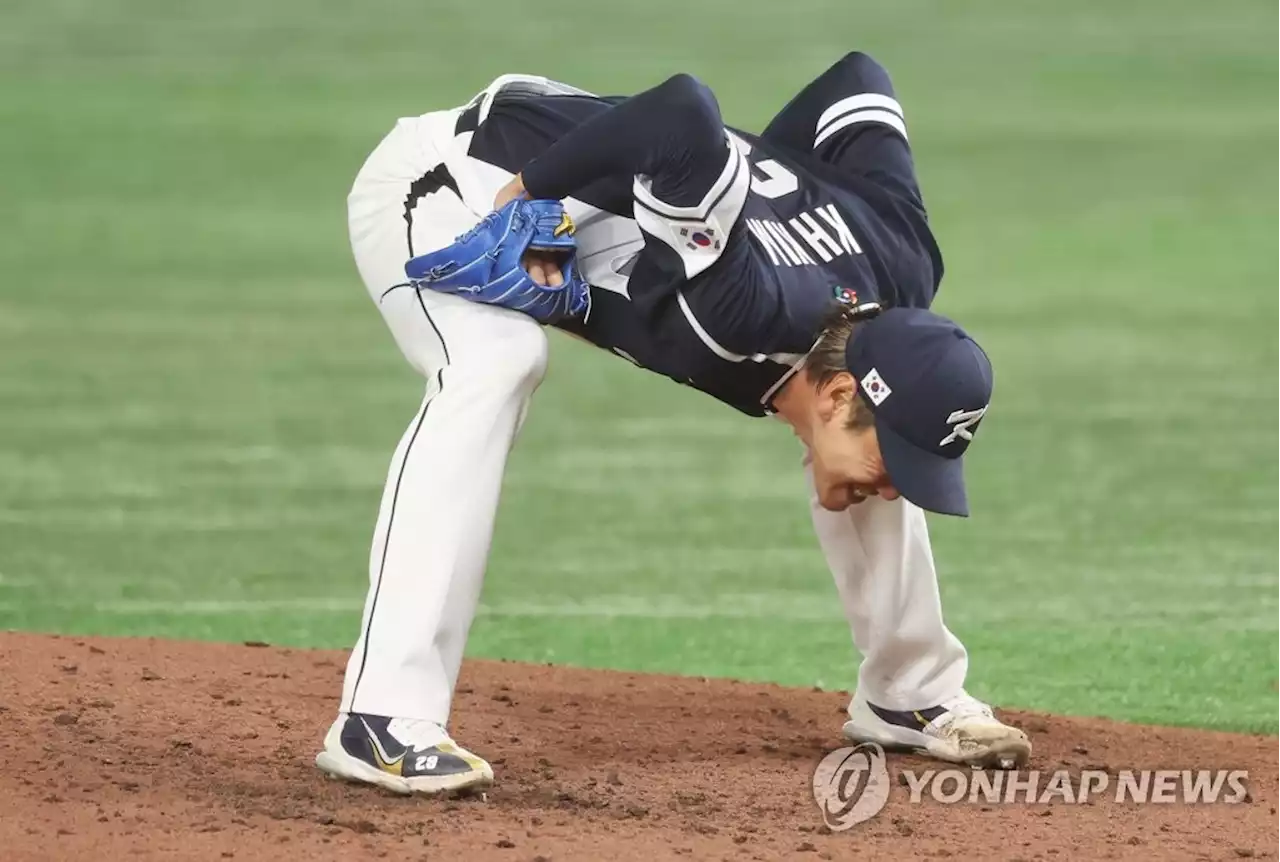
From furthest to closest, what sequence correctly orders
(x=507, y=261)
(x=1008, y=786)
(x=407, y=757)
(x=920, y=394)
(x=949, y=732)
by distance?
(x=949, y=732), (x=1008, y=786), (x=507, y=261), (x=407, y=757), (x=920, y=394)

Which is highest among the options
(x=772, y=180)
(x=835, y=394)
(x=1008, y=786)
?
(x=772, y=180)

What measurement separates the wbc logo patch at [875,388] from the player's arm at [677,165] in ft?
1.09

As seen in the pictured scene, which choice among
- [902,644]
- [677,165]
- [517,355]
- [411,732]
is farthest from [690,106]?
[902,644]

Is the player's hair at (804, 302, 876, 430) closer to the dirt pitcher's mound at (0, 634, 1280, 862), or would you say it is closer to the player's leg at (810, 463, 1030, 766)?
the player's leg at (810, 463, 1030, 766)

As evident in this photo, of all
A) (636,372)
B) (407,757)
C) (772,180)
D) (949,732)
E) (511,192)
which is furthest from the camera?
(636,372)

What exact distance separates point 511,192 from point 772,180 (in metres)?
0.50

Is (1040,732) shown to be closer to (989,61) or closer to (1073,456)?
(1073,456)

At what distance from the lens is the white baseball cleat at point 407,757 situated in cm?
362

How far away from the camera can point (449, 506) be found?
144 inches

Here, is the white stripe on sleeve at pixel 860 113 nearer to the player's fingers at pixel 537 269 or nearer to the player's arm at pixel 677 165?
the player's arm at pixel 677 165

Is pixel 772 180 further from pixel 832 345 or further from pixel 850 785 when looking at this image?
pixel 850 785

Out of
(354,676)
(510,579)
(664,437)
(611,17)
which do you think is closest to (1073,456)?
(664,437)

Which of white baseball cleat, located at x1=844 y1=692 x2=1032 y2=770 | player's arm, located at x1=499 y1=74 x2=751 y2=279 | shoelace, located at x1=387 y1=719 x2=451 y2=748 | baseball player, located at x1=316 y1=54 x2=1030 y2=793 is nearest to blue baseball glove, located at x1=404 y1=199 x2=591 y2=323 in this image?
baseball player, located at x1=316 y1=54 x2=1030 y2=793

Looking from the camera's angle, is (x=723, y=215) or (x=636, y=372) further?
(x=636, y=372)
